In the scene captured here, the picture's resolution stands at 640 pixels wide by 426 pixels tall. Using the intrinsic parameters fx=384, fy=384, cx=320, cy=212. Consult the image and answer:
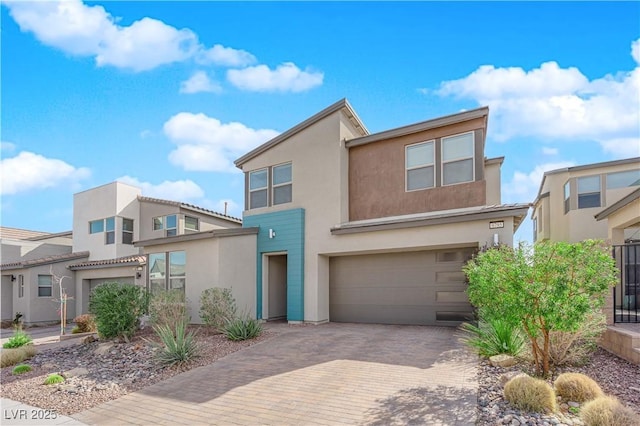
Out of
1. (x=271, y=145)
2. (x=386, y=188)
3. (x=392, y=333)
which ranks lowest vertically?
(x=392, y=333)

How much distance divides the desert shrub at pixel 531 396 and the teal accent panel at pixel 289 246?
9.14 m

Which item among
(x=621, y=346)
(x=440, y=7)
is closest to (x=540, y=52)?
(x=440, y=7)

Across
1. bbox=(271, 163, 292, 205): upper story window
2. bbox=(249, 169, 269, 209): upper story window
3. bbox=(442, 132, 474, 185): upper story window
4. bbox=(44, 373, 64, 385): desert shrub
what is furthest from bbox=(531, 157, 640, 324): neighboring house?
bbox=(44, 373, 64, 385): desert shrub

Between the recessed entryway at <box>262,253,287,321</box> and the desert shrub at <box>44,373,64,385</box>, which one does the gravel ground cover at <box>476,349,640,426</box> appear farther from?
the recessed entryway at <box>262,253,287,321</box>

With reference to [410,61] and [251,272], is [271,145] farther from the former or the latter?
[410,61]

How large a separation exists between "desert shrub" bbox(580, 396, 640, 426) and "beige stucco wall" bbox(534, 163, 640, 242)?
14.7 m

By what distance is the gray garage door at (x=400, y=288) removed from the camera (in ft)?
41.2

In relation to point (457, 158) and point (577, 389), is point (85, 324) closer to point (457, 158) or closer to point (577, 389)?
point (457, 158)

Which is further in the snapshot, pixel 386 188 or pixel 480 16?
pixel 386 188

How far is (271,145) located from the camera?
1573 cm

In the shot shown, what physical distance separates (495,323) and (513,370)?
98 cm

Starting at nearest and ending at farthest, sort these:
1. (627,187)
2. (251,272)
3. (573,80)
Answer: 1. (573,80)
2. (251,272)
3. (627,187)

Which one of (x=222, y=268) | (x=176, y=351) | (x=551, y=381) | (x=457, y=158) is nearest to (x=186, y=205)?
(x=222, y=268)

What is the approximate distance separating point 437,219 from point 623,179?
1275 centimetres
